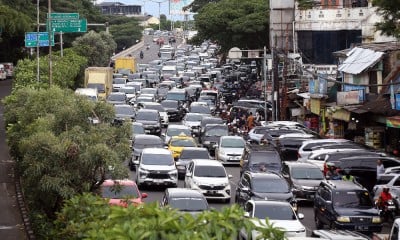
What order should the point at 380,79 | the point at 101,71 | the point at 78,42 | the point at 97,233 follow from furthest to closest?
the point at 78,42 < the point at 101,71 < the point at 380,79 < the point at 97,233

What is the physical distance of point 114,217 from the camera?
12.1 metres

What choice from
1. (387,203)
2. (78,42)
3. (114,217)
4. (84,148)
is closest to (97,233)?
(114,217)

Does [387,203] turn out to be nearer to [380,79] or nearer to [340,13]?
[380,79]

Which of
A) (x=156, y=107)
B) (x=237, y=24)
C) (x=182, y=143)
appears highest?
(x=237, y=24)

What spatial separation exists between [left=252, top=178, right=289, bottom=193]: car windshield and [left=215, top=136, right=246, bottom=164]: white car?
38.6 feet

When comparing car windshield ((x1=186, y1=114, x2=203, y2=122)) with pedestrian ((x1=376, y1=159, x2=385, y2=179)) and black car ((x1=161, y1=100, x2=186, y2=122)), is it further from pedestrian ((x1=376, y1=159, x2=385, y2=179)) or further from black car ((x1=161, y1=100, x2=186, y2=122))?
pedestrian ((x1=376, y1=159, x2=385, y2=179))

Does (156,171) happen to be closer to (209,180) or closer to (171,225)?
(209,180)

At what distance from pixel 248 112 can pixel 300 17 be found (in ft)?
32.9

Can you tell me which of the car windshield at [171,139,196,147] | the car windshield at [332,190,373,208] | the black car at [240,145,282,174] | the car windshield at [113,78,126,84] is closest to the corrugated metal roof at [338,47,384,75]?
the car windshield at [171,139,196,147]

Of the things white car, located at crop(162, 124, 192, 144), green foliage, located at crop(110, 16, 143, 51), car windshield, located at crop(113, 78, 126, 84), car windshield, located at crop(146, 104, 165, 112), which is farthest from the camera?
green foliage, located at crop(110, 16, 143, 51)

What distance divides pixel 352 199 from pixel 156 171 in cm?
918

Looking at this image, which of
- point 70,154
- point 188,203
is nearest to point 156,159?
point 188,203

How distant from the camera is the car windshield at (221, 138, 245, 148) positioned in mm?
42094

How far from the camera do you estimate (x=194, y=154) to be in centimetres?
3772
